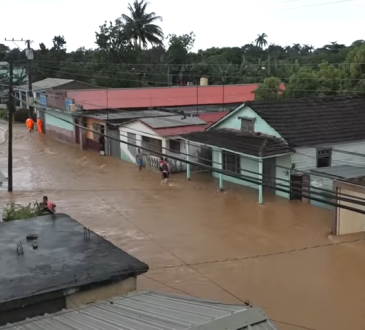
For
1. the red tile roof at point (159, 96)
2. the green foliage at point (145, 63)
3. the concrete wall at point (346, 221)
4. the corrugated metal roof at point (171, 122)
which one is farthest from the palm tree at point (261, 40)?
the concrete wall at point (346, 221)

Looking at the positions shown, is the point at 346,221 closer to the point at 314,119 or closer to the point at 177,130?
the point at 314,119

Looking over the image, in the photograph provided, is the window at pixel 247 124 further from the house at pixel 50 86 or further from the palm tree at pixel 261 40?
the palm tree at pixel 261 40

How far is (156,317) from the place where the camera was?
19.0ft

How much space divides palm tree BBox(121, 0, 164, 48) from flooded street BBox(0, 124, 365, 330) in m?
33.2

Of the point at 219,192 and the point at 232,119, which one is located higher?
the point at 232,119

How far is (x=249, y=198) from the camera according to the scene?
22922 mm

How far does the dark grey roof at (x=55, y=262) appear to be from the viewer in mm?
→ 7941

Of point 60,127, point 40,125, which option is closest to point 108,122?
point 60,127

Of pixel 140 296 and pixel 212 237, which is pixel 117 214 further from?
pixel 140 296

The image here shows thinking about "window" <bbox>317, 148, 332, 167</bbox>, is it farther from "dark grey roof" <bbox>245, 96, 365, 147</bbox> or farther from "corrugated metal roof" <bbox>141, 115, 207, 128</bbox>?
"corrugated metal roof" <bbox>141, 115, 207, 128</bbox>

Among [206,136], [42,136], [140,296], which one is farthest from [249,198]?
[42,136]

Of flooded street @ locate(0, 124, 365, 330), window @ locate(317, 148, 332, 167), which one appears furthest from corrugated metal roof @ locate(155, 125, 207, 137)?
window @ locate(317, 148, 332, 167)

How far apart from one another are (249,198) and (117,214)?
19.3 feet

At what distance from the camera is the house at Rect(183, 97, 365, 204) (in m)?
22.4
